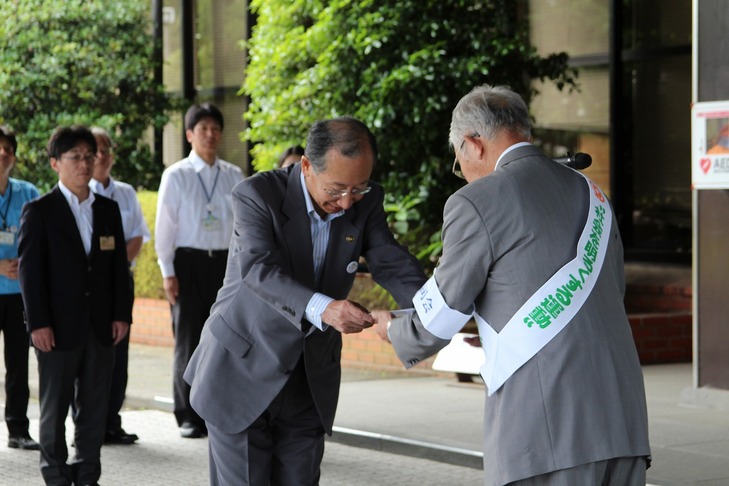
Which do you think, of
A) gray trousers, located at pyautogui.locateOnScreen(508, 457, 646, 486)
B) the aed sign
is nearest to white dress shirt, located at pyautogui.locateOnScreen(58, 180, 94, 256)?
gray trousers, located at pyautogui.locateOnScreen(508, 457, 646, 486)

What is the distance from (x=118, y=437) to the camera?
856 centimetres

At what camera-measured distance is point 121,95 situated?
17234 mm

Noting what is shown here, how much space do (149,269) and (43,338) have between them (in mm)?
8180

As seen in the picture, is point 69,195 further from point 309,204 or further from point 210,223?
point 309,204

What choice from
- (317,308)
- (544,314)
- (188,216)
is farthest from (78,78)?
(544,314)

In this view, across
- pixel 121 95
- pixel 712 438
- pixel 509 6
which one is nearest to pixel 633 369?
pixel 712 438

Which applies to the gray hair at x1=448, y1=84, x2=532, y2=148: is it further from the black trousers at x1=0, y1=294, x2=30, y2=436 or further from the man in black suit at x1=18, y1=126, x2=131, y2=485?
the black trousers at x1=0, y1=294, x2=30, y2=436

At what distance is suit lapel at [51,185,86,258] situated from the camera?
274 inches

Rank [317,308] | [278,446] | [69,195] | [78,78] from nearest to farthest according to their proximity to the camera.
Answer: [317,308] < [278,446] < [69,195] < [78,78]

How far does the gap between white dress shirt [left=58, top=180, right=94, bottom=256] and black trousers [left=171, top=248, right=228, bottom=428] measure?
5.67 feet

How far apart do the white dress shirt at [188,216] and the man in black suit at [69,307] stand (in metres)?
1.72

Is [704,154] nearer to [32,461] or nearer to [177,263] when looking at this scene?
[177,263]

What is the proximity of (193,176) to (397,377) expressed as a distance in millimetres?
3251

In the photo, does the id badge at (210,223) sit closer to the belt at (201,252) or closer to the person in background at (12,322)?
the belt at (201,252)
